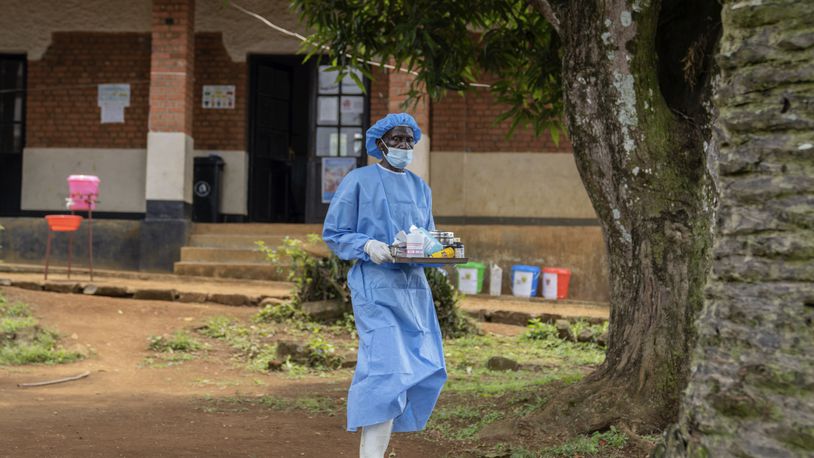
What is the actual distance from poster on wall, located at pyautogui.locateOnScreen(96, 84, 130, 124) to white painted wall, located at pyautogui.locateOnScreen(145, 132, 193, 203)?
60.0 inches

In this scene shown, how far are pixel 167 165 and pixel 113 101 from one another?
2.06 metres

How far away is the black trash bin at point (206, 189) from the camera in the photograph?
1466 centimetres

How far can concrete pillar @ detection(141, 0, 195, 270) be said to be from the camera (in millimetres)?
13484

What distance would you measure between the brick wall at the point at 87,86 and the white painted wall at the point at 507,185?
4.57m

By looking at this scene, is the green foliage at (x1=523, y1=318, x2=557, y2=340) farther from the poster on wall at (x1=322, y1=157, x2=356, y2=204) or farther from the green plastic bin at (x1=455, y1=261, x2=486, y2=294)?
the poster on wall at (x1=322, y1=157, x2=356, y2=204)

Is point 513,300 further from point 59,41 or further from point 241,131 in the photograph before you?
point 59,41

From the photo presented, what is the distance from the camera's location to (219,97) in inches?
586

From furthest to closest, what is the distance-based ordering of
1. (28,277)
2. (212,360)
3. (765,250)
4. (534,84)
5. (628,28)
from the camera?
(28,277)
(212,360)
(534,84)
(628,28)
(765,250)

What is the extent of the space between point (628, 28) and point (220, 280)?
866cm

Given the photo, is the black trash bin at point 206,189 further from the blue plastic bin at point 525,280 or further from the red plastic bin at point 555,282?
the red plastic bin at point 555,282

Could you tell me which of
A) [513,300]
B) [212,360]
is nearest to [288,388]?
[212,360]

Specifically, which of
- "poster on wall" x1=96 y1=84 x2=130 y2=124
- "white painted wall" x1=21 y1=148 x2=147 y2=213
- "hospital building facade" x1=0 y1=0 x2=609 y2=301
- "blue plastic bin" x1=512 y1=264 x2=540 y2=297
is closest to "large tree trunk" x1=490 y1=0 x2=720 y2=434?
"blue plastic bin" x1=512 y1=264 x2=540 y2=297

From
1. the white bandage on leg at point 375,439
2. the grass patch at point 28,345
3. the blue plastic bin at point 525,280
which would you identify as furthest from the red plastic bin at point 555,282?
→ the white bandage on leg at point 375,439

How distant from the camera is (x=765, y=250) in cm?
210
